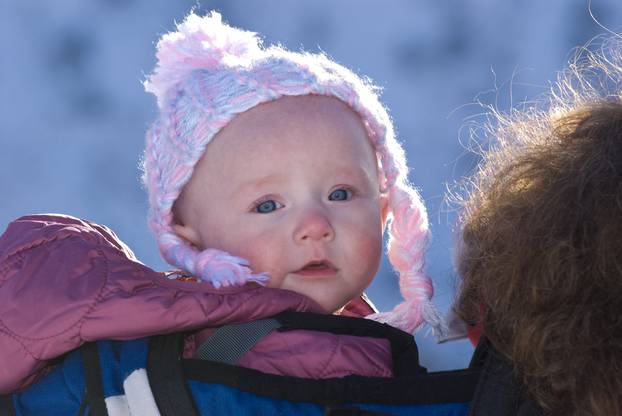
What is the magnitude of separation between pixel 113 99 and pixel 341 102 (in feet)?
4.43

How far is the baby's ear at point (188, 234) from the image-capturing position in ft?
5.03

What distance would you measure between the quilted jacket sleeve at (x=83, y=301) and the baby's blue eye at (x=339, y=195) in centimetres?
20

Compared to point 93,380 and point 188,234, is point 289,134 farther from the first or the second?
point 93,380

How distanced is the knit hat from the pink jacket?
15cm

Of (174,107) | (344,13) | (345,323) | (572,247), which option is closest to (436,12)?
(344,13)

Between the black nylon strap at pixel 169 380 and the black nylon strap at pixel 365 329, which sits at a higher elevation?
the black nylon strap at pixel 365 329

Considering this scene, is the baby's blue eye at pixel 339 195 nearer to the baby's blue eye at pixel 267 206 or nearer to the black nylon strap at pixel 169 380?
the baby's blue eye at pixel 267 206

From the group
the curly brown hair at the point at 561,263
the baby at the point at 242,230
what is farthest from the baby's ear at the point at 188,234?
the curly brown hair at the point at 561,263

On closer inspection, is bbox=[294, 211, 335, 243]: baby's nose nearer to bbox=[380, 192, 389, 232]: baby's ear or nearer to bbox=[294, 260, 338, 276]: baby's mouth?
bbox=[294, 260, 338, 276]: baby's mouth

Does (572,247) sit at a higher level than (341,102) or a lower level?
lower

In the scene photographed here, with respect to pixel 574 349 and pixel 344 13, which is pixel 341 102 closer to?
pixel 574 349

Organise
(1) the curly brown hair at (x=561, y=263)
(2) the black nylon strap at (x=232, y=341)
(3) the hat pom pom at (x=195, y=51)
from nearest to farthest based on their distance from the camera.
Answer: (1) the curly brown hair at (x=561, y=263)
(2) the black nylon strap at (x=232, y=341)
(3) the hat pom pom at (x=195, y=51)

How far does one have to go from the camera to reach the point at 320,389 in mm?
1091

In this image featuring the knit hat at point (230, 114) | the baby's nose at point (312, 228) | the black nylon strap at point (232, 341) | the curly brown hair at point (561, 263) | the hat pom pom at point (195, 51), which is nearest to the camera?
the curly brown hair at point (561, 263)
